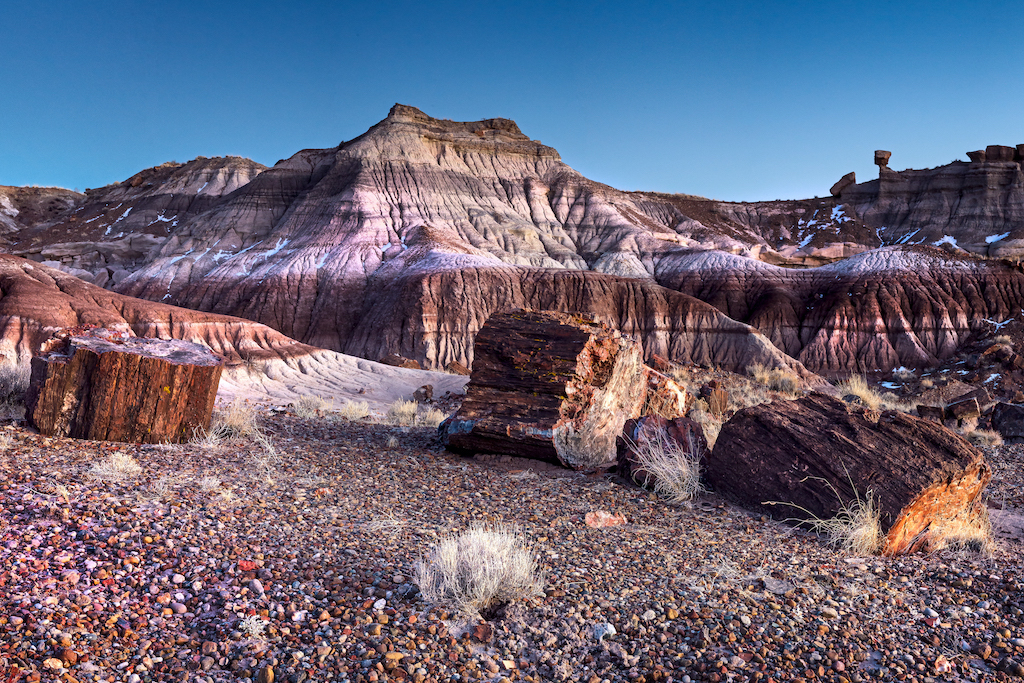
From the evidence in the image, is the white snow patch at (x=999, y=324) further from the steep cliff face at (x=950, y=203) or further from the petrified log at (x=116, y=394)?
the petrified log at (x=116, y=394)

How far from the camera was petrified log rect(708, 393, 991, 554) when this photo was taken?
16.1 feet

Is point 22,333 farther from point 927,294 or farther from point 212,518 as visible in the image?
point 927,294

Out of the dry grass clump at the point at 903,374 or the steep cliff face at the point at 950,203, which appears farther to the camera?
the steep cliff face at the point at 950,203

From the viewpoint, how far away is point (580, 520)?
519cm

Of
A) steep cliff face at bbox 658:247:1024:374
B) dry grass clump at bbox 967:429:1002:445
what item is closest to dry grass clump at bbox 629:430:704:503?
dry grass clump at bbox 967:429:1002:445

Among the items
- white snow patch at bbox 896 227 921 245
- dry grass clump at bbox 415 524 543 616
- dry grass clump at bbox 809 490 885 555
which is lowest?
dry grass clump at bbox 415 524 543 616

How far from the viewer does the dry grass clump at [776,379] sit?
26373mm

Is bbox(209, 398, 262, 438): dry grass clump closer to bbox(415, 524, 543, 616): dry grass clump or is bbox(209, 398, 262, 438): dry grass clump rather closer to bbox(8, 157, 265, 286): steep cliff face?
bbox(415, 524, 543, 616): dry grass clump

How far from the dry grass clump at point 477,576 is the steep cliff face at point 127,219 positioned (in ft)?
166

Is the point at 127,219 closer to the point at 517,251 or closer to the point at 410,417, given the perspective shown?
the point at 517,251

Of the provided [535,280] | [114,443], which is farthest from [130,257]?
[114,443]

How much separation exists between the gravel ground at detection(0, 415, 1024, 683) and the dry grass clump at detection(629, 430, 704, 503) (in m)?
0.23

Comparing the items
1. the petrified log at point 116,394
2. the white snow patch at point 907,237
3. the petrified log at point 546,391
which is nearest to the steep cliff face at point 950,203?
the white snow patch at point 907,237

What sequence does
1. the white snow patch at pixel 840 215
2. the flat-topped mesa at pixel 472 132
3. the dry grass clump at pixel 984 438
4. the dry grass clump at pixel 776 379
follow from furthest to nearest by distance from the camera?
the white snow patch at pixel 840 215, the flat-topped mesa at pixel 472 132, the dry grass clump at pixel 776 379, the dry grass clump at pixel 984 438
